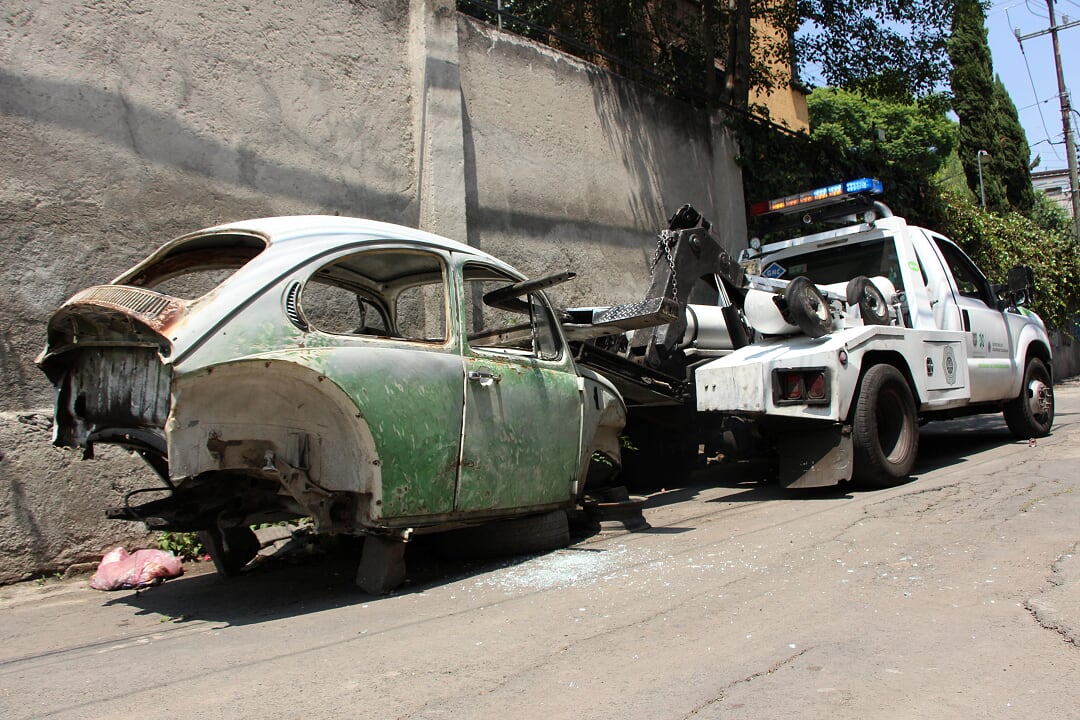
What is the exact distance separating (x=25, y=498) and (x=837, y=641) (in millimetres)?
5056

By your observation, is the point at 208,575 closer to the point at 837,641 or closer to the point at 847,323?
the point at 837,641

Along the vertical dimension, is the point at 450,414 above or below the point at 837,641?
above

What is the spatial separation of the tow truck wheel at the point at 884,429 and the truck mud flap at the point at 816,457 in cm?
11

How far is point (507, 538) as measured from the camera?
5.34 m

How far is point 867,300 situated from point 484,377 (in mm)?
4025

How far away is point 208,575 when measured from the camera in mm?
5742

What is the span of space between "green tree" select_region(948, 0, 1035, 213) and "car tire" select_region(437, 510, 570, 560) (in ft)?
101

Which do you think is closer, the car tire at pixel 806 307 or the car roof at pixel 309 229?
the car roof at pixel 309 229

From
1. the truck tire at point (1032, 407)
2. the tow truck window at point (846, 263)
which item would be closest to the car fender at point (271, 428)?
the tow truck window at point (846, 263)

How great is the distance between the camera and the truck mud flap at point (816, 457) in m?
6.62

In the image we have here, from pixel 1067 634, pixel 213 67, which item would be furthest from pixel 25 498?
pixel 1067 634

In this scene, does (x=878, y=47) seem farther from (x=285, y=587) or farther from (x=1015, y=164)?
(x=1015, y=164)

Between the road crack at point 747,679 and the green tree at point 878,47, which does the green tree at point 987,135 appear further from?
the road crack at point 747,679

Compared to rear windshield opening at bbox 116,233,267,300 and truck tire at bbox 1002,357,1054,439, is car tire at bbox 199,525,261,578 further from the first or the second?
truck tire at bbox 1002,357,1054,439
